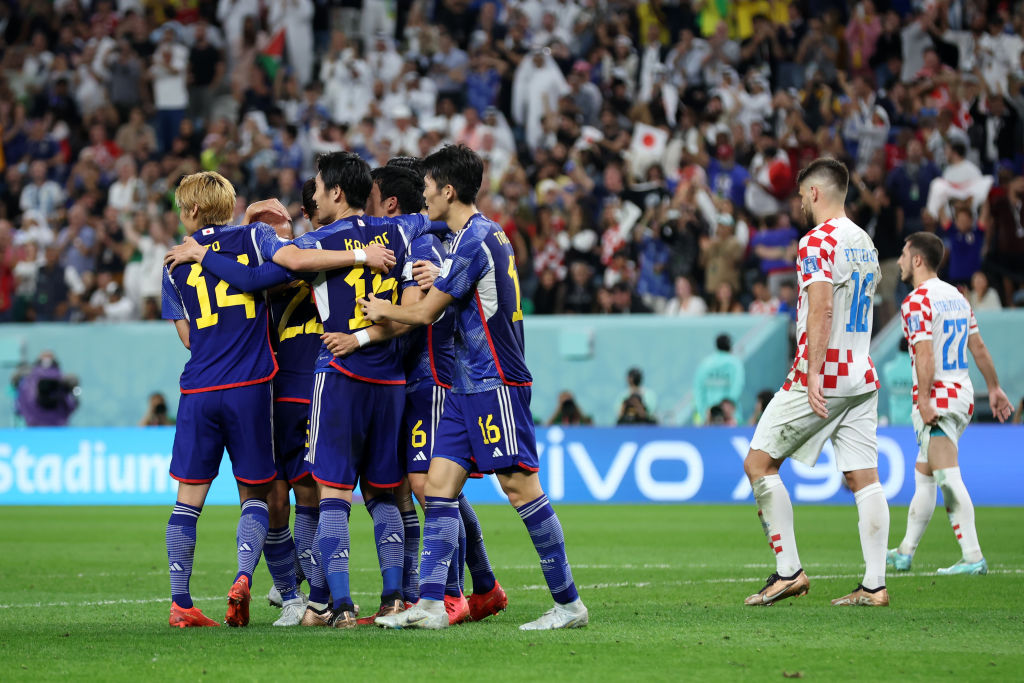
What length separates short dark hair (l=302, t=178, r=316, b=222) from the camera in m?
7.53

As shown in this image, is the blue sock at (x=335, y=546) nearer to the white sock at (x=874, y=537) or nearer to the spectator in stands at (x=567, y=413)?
the white sock at (x=874, y=537)

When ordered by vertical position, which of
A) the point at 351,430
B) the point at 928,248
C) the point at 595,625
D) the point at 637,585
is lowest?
the point at 637,585

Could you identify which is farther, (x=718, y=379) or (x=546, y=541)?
(x=718, y=379)

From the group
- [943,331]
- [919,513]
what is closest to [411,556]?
[919,513]

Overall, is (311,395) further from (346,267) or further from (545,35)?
(545,35)

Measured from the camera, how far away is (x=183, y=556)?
23.0 feet

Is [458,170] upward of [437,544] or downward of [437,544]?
upward

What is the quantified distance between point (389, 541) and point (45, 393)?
13.3 m

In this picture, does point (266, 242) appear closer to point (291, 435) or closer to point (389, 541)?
point (291, 435)

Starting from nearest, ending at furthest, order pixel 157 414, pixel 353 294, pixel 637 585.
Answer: pixel 353 294
pixel 637 585
pixel 157 414

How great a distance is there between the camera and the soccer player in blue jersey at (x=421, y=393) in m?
7.05

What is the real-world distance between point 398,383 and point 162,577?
3.77 m

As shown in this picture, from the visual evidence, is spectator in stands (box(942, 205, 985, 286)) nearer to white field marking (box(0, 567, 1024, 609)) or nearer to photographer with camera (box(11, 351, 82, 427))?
white field marking (box(0, 567, 1024, 609))

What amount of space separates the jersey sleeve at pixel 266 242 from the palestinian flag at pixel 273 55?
18193 mm
